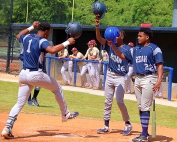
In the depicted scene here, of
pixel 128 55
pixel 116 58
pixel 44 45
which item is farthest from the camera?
pixel 116 58

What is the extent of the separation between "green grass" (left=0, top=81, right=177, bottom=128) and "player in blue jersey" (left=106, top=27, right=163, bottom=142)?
130 inches

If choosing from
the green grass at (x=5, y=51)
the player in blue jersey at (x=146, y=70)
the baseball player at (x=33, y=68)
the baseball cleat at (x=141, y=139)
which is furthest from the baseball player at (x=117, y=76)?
the green grass at (x=5, y=51)

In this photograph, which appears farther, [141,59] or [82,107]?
[82,107]

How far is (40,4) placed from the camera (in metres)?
37.2

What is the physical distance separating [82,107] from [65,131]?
513cm

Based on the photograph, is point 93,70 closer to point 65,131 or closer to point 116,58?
point 65,131

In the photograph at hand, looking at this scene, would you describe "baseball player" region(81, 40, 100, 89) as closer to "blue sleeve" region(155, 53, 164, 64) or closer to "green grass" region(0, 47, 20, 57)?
"green grass" region(0, 47, 20, 57)

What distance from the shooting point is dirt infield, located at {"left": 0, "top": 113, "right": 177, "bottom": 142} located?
8.26m

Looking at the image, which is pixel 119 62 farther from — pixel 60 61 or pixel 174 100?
pixel 60 61

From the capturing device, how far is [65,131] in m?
9.06

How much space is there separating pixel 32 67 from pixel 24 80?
28 centimetres

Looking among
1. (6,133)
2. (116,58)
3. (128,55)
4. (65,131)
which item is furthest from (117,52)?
(6,133)

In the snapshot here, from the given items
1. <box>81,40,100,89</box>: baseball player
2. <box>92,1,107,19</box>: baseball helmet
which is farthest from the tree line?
Result: <box>92,1,107,19</box>: baseball helmet

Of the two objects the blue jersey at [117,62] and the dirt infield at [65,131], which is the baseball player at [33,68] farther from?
the blue jersey at [117,62]
